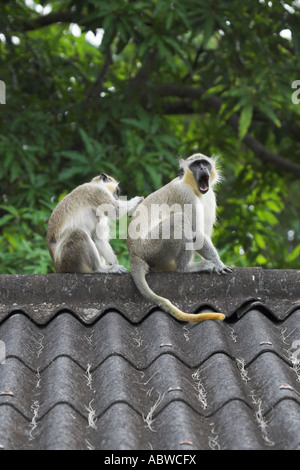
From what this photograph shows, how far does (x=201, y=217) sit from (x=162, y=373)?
2.27 m

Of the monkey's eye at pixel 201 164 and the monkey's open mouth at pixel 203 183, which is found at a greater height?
the monkey's eye at pixel 201 164

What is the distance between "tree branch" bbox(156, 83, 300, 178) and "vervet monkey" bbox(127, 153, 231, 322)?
3938 mm

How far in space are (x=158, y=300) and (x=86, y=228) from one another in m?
1.91

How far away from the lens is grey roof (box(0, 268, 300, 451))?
2809 mm

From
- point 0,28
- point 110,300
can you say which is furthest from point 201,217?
point 0,28

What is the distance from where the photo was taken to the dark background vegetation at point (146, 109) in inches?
318

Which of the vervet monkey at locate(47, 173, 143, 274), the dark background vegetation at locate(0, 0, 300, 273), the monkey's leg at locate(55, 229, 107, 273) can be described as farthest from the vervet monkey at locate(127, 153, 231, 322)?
the dark background vegetation at locate(0, 0, 300, 273)

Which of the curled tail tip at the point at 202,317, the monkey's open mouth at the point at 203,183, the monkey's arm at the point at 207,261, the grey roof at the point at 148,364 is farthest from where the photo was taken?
the monkey's open mouth at the point at 203,183

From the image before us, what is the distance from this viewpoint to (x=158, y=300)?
420 centimetres

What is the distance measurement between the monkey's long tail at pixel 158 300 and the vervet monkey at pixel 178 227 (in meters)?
0.01

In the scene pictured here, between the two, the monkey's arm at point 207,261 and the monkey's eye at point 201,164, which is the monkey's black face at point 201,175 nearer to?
the monkey's eye at point 201,164

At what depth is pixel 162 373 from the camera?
3.28m

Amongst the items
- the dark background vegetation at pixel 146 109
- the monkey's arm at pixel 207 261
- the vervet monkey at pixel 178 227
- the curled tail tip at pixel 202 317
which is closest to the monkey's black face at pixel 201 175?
the vervet monkey at pixel 178 227
